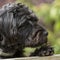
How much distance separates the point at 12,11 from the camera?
6.15ft

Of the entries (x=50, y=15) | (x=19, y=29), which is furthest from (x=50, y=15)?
(x=19, y=29)

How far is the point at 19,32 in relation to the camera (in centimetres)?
185

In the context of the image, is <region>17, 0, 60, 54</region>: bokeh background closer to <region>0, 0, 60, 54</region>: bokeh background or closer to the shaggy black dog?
<region>0, 0, 60, 54</region>: bokeh background

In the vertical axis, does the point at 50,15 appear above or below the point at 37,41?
above

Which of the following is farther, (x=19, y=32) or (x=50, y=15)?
(x=50, y=15)

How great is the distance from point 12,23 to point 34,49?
17 centimetres

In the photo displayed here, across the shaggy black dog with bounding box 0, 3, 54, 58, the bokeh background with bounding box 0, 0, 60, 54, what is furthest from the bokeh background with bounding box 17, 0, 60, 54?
the shaggy black dog with bounding box 0, 3, 54, 58

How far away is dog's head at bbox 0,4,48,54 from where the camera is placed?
6.02 feet

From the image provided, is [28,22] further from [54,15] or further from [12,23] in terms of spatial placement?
[54,15]

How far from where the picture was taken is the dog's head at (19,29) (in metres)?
1.83

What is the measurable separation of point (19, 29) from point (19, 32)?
14mm

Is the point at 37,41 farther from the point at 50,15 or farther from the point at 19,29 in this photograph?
the point at 50,15

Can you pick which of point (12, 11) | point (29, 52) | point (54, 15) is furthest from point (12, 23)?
point (54, 15)

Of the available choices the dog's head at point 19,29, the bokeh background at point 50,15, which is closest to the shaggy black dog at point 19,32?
the dog's head at point 19,29
